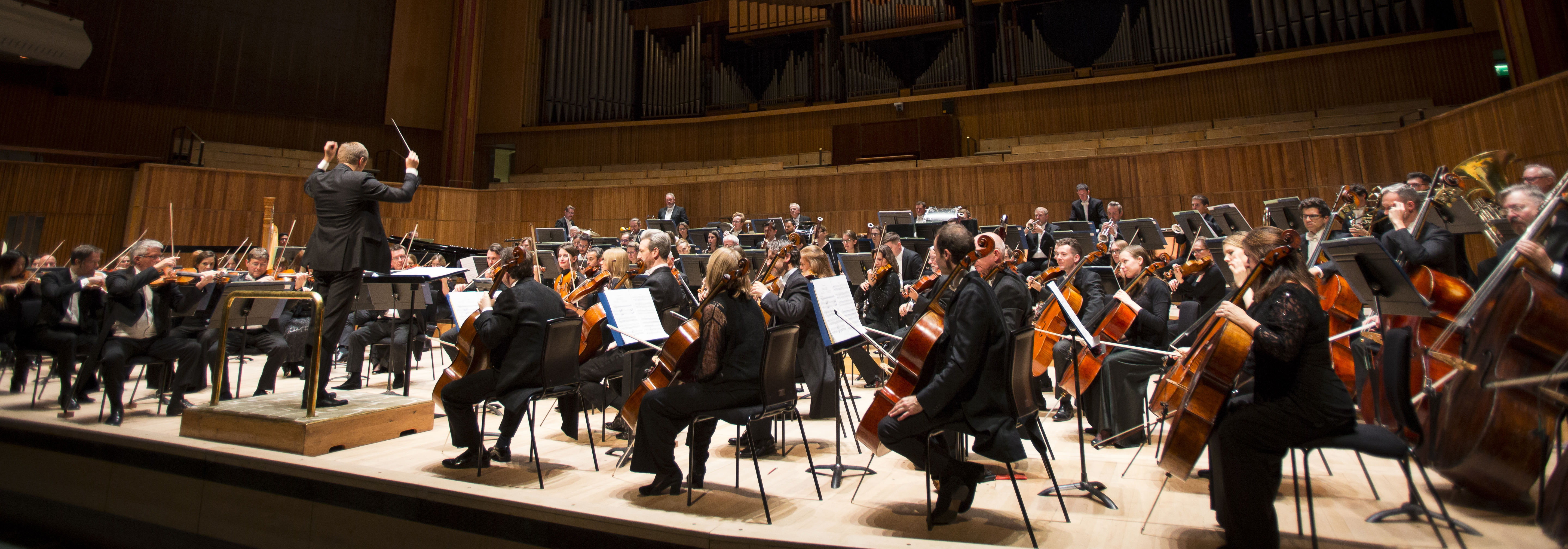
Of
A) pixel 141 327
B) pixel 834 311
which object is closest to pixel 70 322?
pixel 141 327

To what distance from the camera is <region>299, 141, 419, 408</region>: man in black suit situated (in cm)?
365

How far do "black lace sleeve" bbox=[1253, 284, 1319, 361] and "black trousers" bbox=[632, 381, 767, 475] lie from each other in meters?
1.73

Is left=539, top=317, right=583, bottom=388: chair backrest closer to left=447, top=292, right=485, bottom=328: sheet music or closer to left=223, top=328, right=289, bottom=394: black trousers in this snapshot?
left=447, top=292, right=485, bottom=328: sheet music

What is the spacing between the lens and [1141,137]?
10156 mm

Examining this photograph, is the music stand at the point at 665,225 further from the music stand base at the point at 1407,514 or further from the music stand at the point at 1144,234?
the music stand base at the point at 1407,514

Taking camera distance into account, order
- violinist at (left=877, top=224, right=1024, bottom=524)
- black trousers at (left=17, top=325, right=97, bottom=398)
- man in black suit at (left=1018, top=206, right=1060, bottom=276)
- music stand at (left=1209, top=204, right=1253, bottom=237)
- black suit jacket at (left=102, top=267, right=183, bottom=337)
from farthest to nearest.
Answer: man in black suit at (left=1018, top=206, right=1060, bottom=276) < music stand at (left=1209, top=204, right=1253, bottom=237) < black trousers at (left=17, top=325, right=97, bottom=398) < black suit jacket at (left=102, top=267, right=183, bottom=337) < violinist at (left=877, top=224, right=1024, bottom=524)

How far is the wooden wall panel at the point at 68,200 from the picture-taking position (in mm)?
9633

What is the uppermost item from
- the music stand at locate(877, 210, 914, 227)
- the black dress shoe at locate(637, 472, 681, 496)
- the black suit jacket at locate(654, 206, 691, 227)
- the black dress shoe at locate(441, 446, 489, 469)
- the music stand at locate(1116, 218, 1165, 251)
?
the black suit jacket at locate(654, 206, 691, 227)

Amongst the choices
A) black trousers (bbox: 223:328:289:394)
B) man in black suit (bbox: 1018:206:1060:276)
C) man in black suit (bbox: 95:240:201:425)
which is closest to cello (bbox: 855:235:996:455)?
man in black suit (bbox: 95:240:201:425)

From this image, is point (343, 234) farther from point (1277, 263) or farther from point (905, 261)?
point (905, 261)

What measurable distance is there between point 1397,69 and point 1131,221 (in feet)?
19.1

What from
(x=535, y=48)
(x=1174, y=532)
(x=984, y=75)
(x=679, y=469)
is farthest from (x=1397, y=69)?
(x=535, y=48)

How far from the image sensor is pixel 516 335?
3361 mm

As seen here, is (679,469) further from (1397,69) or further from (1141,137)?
(1397,69)
